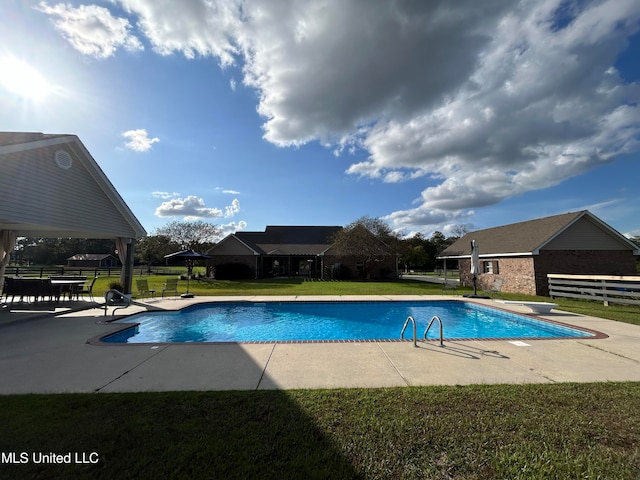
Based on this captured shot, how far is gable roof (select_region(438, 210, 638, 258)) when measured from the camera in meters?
17.9

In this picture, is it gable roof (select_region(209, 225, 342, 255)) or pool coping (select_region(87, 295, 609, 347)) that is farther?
gable roof (select_region(209, 225, 342, 255))

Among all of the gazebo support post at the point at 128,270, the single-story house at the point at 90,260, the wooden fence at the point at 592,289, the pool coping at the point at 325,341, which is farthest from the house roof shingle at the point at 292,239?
the single-story house at the point at 90,260

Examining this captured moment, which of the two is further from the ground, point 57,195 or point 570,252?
point 57,195

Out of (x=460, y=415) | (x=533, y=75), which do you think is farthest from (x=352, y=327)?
(x=533, y=75)

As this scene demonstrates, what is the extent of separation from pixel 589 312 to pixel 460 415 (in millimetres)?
11333

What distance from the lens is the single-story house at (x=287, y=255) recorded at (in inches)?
1252

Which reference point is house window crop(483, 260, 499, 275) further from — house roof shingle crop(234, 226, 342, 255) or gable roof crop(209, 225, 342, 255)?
house roof shingle crop(234, 226, 342, 255)

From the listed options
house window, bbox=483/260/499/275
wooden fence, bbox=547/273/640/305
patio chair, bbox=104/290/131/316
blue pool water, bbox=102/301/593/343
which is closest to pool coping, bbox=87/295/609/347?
blue pool water, bbox=102/301/593/343

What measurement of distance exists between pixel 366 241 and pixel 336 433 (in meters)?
27.6

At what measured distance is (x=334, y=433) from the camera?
2.93 meters

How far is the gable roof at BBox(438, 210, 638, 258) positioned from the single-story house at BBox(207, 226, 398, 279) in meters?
10.2

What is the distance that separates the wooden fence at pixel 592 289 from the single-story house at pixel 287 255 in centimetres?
1567

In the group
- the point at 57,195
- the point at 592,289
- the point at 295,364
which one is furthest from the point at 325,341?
the point at 592,289

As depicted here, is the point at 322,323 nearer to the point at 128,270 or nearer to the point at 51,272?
the point at 128,270
